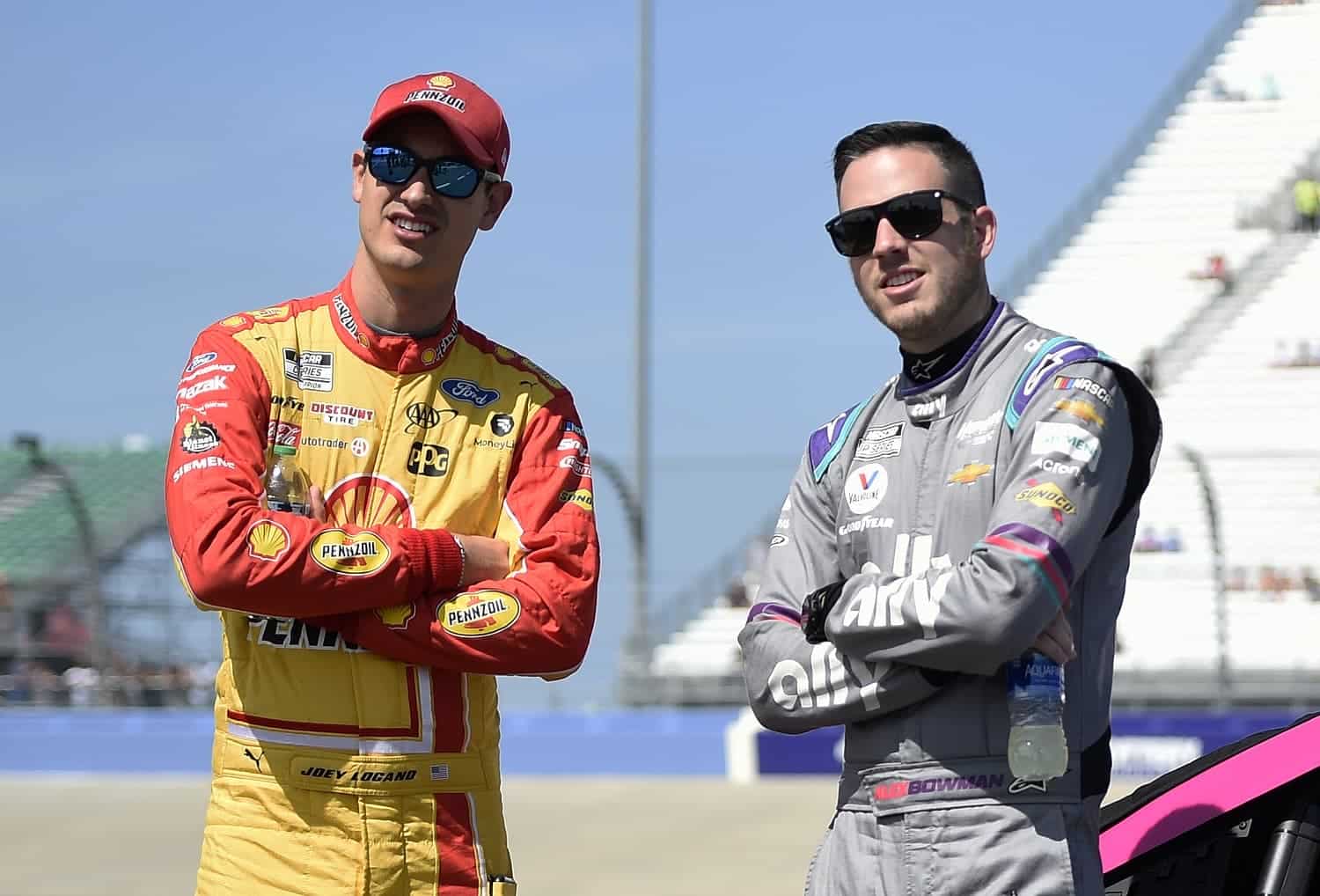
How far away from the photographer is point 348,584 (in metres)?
3.12

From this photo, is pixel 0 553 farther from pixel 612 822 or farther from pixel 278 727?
pixel 278 727

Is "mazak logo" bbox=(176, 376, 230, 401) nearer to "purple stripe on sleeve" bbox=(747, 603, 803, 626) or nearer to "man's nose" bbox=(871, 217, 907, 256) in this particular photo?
"purple stripe on sleeve" bbox=(747, 603, 803, 626)

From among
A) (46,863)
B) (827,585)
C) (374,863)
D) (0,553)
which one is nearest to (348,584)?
(374,863)

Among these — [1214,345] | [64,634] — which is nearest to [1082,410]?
[64,634]

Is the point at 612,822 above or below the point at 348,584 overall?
below

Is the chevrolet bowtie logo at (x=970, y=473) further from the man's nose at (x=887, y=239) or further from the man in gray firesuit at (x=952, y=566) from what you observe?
the man's nose at (x=887, y=239)

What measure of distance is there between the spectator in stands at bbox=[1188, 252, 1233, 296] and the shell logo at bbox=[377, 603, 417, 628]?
23468 millimetres

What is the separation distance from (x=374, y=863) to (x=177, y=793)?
435 inches

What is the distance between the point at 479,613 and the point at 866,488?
68cm

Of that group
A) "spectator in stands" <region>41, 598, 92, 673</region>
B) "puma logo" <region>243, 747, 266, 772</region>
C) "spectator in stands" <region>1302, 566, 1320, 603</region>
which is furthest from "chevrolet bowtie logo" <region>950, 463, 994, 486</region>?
"spectator in stands" <region>1302, 566, 1320, 603</region>

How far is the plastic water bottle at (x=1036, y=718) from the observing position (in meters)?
2.71

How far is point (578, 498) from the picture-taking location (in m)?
3.44

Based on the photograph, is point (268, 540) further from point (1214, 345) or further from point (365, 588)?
point (1214, 345)

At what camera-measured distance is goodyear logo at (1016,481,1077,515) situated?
275 centimetres
